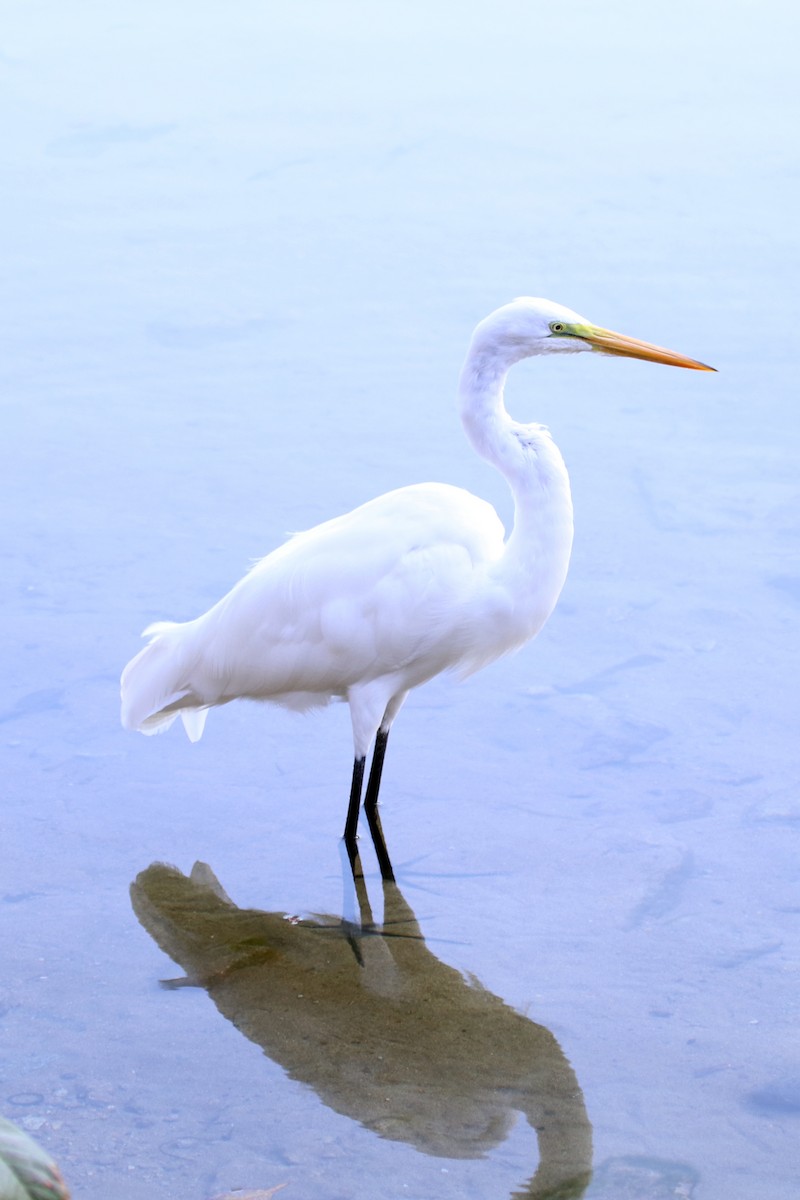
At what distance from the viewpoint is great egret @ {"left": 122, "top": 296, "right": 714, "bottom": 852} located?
3580 millimetres

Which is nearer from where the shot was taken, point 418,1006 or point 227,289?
point 418,1006

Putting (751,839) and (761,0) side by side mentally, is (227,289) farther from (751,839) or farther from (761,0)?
(761,0)

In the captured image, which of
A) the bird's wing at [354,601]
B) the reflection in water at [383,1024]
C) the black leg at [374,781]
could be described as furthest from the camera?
the black leg at [374,781]

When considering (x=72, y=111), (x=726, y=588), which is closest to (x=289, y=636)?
(x=726, y=588)

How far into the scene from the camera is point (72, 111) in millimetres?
9453

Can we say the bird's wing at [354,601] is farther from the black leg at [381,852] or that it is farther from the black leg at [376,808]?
the black leg at [381,852]

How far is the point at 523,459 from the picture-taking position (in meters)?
3.58

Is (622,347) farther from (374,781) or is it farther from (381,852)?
(381,852)

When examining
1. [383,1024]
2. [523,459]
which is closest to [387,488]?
[523,459]

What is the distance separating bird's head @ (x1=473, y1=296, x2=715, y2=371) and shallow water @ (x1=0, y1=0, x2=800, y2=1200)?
1.10 metres

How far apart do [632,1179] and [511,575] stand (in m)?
1.47

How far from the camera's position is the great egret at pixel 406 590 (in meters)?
3.58

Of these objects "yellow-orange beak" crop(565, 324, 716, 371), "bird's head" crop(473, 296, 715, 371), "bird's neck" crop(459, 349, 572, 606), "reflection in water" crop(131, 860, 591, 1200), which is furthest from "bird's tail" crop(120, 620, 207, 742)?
"yellow-orange beak" crop(565, 324, 716, 371)

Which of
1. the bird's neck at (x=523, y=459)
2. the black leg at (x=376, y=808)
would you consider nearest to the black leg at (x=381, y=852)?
the black leg at (x=376, y=808)
